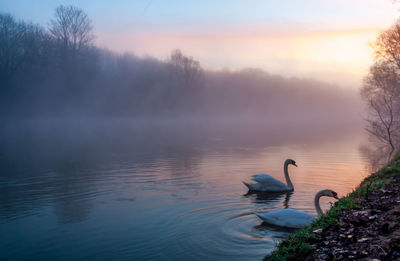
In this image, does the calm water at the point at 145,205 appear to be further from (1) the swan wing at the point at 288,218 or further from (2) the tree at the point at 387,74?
Result: (2) the tree at the point at 387,74

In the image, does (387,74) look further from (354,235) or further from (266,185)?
(354,235)

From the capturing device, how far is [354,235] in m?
6.02

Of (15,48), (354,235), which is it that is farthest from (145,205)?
(15,48)

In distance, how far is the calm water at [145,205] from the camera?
8.79 metres

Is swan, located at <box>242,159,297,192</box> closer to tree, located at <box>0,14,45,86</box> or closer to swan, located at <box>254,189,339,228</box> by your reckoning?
swan, located at <box>254,189,339,228</box>

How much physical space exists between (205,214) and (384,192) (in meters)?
5.51

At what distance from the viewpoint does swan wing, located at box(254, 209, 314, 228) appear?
Result: 9.71 m

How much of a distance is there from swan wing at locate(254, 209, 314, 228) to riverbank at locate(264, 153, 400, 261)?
5.30 feet

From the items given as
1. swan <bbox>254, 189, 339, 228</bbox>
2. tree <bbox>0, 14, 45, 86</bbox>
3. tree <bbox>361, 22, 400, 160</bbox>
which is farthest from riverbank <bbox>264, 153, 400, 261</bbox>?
tree <bbox>0, 14, 45, 86</bbox>

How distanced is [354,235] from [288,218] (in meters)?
3.92

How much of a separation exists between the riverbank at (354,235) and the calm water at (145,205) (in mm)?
1898

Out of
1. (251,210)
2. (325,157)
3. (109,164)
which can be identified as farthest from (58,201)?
(325,157)

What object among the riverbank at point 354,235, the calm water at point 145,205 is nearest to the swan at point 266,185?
the calm water at point 145,205

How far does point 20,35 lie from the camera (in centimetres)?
6562
